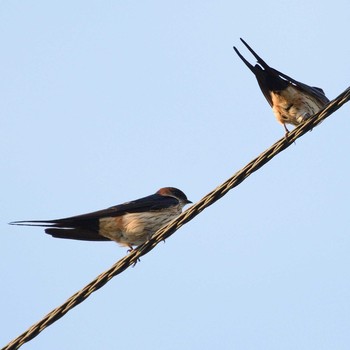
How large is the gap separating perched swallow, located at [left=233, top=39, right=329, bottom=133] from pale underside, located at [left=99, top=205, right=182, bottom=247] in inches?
53.5

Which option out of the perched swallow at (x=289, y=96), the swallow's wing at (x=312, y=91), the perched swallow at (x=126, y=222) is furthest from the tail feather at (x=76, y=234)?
the swallow's wing at (x=312, y=91)

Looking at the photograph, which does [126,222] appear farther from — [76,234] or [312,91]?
[312,91]

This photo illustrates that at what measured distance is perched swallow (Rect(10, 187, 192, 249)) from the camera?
6.76m

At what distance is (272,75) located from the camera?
22.0ft

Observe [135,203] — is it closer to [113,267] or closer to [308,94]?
[308,94]

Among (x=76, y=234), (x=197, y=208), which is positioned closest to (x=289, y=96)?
(x=76, y=234)

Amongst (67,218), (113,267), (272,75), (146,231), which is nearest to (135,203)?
(146,231)

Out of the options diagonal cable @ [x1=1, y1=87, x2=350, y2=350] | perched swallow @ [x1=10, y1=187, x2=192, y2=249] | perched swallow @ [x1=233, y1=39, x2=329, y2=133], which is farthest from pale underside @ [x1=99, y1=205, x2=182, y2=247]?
diagonal cable @ [x1=1, y1=87, x2=350, y2=350]

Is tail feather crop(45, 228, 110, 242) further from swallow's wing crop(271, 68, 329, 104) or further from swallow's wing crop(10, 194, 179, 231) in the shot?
swallow's wing crop(271, 68, 329, 104)

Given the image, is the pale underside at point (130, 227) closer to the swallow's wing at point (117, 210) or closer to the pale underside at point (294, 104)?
the swallow's wing at point (117, 210)

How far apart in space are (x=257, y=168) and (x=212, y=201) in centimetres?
29

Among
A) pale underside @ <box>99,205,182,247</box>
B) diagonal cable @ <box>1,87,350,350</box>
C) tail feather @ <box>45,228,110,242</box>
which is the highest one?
tail feather @ <box>45,228,110,242</box>

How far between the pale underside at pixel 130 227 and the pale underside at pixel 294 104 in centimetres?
139

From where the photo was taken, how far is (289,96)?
680 cm
